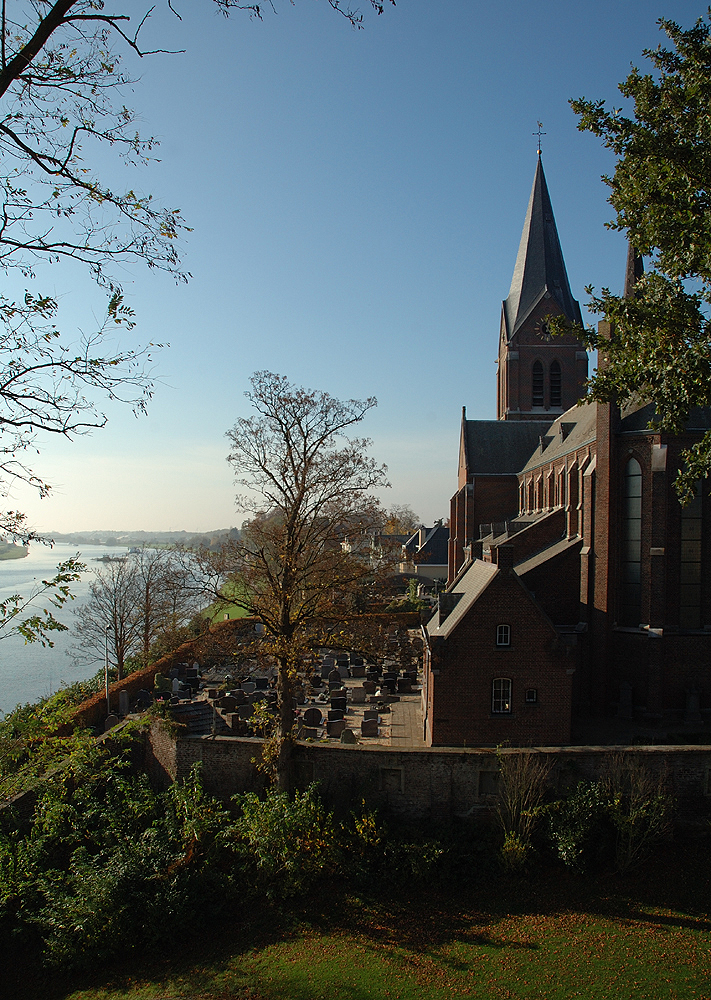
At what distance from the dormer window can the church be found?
48mm

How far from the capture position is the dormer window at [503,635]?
20.5 m

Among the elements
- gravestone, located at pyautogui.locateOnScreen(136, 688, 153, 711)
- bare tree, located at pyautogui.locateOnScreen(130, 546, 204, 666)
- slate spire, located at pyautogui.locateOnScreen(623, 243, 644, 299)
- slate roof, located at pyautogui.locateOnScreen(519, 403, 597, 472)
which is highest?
slate spire, located at pyautogui.locateOnScreen(623, 243, 644, 299)

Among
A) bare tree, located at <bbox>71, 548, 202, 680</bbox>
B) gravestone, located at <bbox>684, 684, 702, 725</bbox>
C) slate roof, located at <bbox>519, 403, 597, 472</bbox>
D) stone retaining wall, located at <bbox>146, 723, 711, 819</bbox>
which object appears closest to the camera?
stone retaining wall, located at <bbox>146, 723, 711, 819</bbox>

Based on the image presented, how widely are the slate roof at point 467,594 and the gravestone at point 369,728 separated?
3922mm

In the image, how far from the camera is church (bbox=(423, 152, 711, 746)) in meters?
20.4

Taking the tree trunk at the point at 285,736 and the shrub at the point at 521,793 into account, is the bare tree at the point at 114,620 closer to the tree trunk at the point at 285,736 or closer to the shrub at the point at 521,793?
the tree trunk at the point at 285,736

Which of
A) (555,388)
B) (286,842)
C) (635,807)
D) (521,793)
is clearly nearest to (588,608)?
(635,807)

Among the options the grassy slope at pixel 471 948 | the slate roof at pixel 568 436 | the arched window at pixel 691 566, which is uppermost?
the slate roof at pixel 568 436

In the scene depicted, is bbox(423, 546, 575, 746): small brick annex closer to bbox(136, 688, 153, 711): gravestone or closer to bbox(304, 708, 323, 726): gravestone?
bbox(304, 708, 323, 726): gravestone

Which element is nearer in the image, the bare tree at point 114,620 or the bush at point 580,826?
the bush at point 580,826

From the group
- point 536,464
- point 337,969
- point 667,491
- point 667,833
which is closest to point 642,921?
point 667,833

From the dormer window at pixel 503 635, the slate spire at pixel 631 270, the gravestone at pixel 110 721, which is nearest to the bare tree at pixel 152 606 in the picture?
the gravestone at pixel 110 721

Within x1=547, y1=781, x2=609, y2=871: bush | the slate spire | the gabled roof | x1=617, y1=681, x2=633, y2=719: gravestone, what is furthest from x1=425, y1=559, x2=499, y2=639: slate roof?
the gabled roof

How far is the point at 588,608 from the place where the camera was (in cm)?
2473
